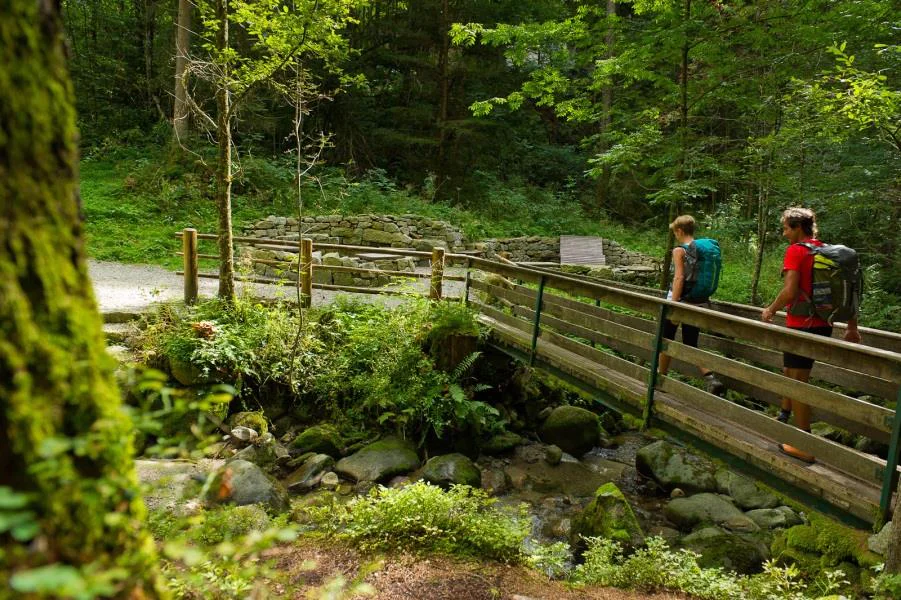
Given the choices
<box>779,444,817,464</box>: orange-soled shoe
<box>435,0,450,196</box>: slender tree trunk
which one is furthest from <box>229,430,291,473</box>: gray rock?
<box>435,0,450,196</box>: slender tree trunk

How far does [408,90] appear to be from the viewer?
813 inches

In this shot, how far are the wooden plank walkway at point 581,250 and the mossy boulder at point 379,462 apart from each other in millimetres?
10959

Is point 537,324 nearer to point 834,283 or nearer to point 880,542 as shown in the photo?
point 834,283

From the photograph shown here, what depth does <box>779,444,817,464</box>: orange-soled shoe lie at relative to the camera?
12.7 feet

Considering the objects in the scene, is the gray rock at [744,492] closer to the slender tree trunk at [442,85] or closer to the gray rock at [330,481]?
the gray rock at [330,481]

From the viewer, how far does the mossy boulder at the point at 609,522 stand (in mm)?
5078

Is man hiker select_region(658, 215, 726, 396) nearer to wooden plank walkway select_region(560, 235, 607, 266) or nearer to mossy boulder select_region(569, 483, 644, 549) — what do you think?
mossy boulder select_region(569, 483, 644, 549)

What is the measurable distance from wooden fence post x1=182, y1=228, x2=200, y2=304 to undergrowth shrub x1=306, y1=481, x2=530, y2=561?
5144mm

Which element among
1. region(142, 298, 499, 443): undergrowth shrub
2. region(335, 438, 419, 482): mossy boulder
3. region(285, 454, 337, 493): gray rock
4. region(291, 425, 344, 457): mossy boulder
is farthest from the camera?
region(142, 298, 499, 443): undergrowth shrub

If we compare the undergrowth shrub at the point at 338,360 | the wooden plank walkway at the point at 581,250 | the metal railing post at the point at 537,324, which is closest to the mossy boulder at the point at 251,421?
the undergrowth shrub at the point at 338,360

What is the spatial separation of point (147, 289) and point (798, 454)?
30.5 feet

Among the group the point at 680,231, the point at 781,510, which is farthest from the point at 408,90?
the point at 781,510

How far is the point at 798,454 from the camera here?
391cm

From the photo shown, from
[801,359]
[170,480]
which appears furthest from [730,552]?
[170,480]
